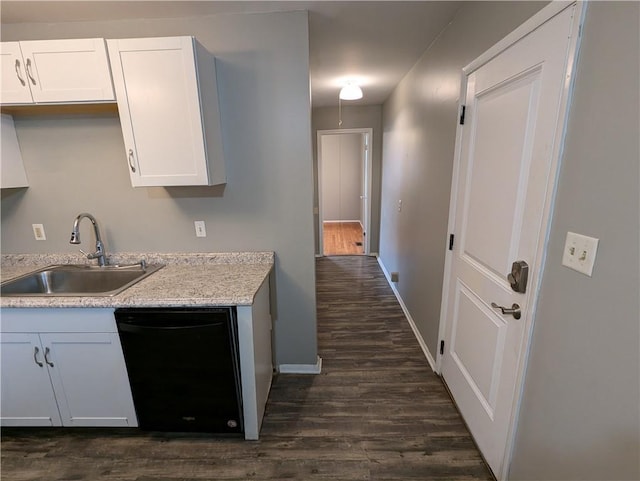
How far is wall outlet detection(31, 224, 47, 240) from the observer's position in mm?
2020

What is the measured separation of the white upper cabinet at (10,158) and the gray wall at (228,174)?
0.12 feet

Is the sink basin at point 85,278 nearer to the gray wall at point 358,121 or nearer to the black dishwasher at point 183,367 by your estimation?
the black dishwasher at point 183,367

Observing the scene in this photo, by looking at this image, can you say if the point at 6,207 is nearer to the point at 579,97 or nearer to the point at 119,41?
the point at 119,41

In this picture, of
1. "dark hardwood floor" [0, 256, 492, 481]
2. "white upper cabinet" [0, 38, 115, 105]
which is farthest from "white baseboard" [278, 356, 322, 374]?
"white upper cabinet" [0, 38, 115, 105]

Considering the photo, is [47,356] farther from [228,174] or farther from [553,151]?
[553,151]

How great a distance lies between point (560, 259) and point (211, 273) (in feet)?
5.64

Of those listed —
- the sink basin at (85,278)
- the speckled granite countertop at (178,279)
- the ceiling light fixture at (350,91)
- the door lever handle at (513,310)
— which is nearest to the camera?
the door lever handle at (513,310)

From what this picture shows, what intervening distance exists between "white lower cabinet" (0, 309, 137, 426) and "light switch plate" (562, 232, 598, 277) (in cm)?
197

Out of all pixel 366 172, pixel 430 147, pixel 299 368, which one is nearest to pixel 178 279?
pixel 299 368

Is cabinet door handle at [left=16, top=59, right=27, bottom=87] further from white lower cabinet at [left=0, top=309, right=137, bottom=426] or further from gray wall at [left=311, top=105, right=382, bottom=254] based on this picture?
gray wall at [left=311, top=105, right=382, bottom=254]

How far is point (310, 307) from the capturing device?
2115 mm

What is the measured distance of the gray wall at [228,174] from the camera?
5.65 feet

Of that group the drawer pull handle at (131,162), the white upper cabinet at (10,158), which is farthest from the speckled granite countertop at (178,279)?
the drawer pull handle at (131,162)

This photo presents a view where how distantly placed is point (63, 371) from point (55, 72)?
1.57 metres
